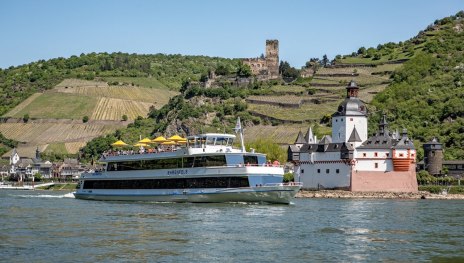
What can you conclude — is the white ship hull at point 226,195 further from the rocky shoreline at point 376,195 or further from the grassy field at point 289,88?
the grassy field at point 289,88

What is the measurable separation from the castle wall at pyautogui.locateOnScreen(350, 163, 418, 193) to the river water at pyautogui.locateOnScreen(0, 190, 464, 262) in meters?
32.6

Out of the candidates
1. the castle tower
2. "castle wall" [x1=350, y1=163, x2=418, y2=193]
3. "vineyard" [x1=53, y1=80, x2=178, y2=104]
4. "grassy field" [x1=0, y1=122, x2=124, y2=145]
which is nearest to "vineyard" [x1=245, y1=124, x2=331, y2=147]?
the castle tower

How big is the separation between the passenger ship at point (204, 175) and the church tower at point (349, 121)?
35273 mm

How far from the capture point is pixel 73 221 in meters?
43.8

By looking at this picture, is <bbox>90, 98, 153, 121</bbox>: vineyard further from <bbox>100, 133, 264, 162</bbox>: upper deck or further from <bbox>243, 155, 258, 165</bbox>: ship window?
<bbox>243, 155, 258, 165</bbox>: ship window

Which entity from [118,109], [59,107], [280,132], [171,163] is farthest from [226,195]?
[59,107]

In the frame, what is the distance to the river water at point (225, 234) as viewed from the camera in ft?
103

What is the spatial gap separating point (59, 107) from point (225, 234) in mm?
142019

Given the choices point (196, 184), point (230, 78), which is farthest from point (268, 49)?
point (196, 184)

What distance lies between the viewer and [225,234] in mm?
37500

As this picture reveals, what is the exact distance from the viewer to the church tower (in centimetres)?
9300

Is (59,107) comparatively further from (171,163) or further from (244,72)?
(171,163)

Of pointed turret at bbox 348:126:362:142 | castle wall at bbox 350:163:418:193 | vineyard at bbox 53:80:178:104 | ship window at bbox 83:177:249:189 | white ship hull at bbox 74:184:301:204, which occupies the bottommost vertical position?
white ship hull at bbox 74:184:301:204

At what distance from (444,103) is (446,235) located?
272ft
